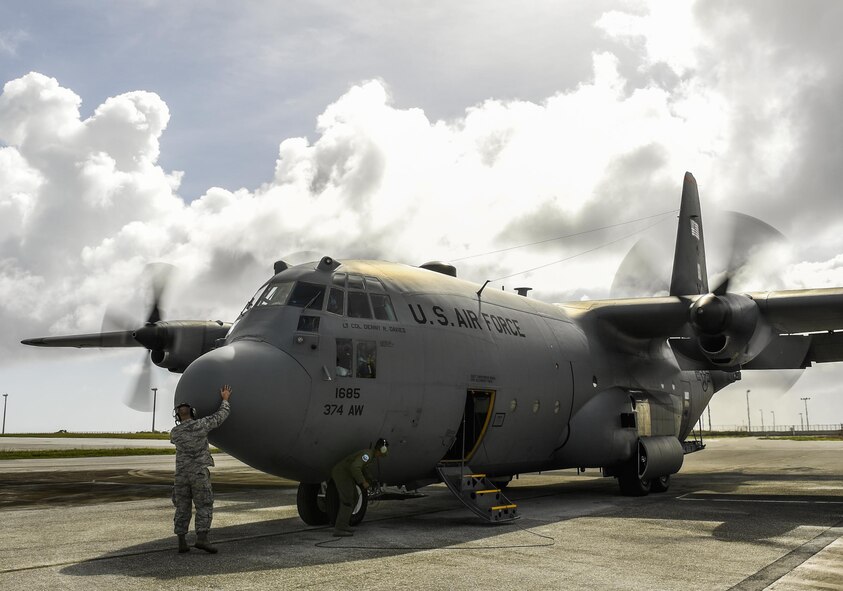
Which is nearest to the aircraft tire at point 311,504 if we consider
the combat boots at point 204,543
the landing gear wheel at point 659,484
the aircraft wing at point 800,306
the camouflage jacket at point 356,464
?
the camouflage jacket at point 356,464

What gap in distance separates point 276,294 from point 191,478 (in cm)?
333

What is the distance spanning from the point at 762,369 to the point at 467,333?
39.1ft

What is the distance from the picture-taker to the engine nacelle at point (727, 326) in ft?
52.3

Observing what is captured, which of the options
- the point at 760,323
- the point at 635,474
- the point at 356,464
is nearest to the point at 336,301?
the point at 356,464

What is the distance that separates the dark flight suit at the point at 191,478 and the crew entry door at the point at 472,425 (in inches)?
202

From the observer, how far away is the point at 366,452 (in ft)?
36.3

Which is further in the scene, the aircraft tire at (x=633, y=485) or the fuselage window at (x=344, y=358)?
the aircraft tire at (x=633, y=485)

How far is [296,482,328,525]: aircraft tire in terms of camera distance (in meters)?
11.8

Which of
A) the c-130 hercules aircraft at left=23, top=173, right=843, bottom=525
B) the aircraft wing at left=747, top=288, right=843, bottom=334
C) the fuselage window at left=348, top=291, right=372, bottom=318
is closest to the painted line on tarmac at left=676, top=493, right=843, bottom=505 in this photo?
the c-130 hercules aircraft at left=23, top=173, right=843, bottom=525

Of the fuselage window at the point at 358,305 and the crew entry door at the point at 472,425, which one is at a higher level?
the fuselage window at the point at 358,305

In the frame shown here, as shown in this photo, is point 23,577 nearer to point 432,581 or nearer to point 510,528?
point 432,581

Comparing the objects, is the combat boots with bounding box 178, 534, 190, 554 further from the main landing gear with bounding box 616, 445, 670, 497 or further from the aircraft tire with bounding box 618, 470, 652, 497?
the aircraft tire with bounding box 618, 470, 652, 497

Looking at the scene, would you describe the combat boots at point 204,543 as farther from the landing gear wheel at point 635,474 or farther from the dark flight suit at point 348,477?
the landing gear wheel at point 635,474

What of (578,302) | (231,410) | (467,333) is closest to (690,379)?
(578,302)
